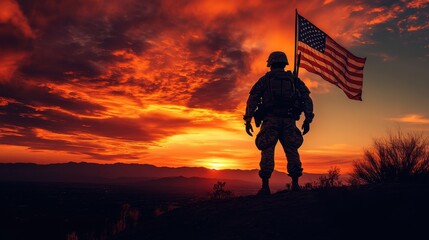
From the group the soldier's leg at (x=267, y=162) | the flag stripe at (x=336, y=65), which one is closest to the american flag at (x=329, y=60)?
the flag stripe at (x=336, y=65)

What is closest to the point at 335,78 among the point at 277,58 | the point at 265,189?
the point at 277,58

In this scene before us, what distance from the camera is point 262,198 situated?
579cm

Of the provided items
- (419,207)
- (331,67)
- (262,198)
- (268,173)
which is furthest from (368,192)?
(331,67)

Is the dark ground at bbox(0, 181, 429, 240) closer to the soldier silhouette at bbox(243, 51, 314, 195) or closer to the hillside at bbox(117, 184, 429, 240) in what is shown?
the hillside at bbox(117, 184, 429, 240)

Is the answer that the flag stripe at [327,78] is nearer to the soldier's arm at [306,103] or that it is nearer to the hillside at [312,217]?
the soldier's arm at [306,103]

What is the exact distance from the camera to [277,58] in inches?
302

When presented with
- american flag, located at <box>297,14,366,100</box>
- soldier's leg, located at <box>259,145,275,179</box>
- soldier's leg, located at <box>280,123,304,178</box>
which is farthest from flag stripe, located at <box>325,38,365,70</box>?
soldier's leg, located at <box>259,145,275,179</box>

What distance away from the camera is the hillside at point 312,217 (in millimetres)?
3867

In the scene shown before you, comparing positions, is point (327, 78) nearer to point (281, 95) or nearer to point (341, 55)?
point (341, 55)

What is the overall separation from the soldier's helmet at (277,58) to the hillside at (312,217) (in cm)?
330

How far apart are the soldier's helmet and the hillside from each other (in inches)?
130

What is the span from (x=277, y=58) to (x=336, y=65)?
2.48m

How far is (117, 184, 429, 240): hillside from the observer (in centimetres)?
387

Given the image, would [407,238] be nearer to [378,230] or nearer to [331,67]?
[378,230]
